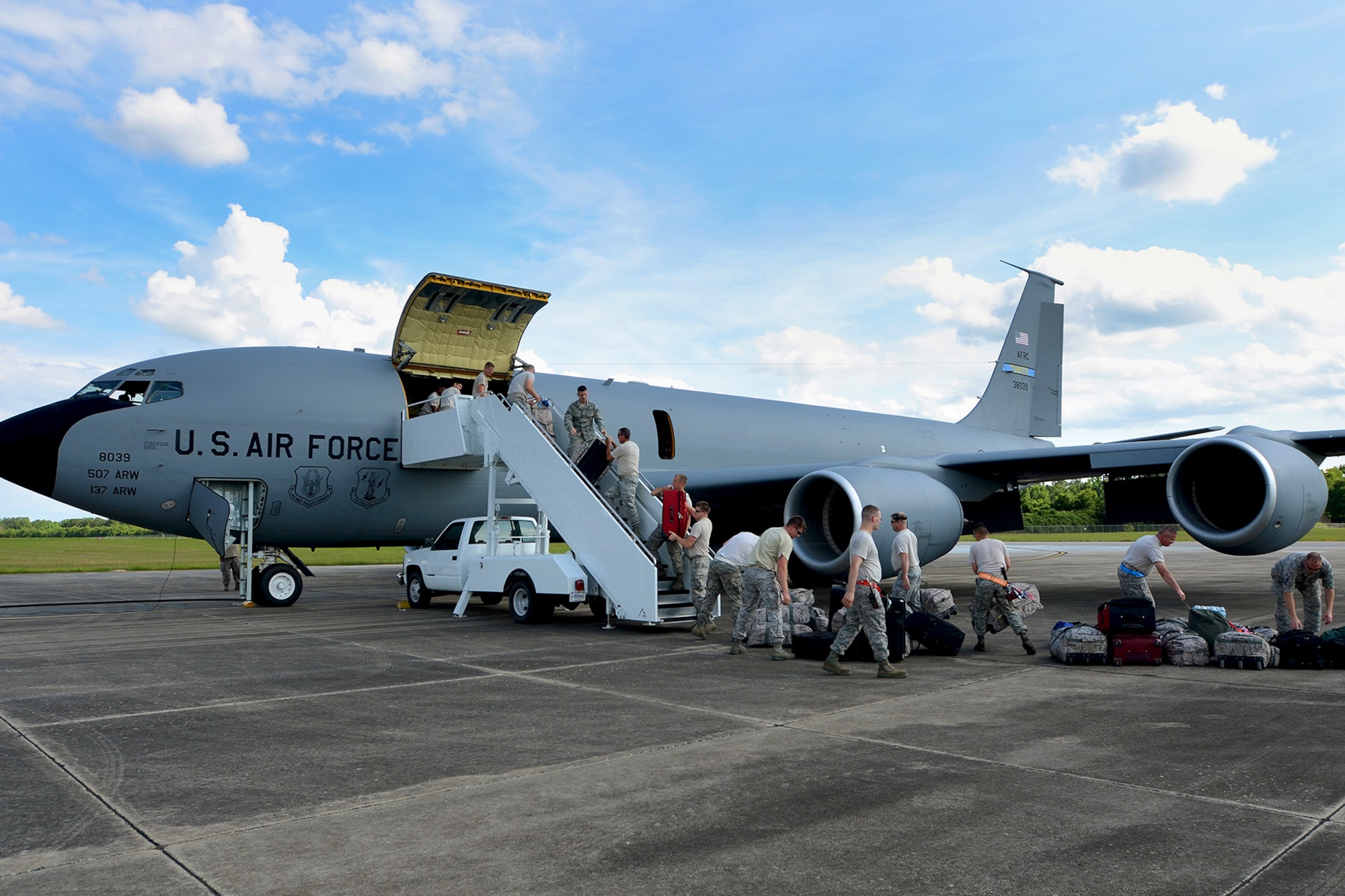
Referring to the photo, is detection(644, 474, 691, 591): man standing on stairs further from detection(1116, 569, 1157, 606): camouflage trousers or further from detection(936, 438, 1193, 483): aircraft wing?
detection(936, 438, 1193, 483): aircraft wing

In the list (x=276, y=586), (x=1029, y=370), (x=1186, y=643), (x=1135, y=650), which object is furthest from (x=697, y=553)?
(x=1029, y=370)

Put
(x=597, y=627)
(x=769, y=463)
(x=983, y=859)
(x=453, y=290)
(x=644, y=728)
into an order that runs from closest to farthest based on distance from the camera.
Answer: (x=983, y=859) → (x=644, y=728) → (x=597, y=627) → (x=453, y=290) → (x=769, y=463)

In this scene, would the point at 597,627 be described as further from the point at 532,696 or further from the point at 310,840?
the point at 310,840

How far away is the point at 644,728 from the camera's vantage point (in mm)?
5637

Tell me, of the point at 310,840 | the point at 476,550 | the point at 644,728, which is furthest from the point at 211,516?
the point at 310,840

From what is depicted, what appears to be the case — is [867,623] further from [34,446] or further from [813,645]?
[34,446]

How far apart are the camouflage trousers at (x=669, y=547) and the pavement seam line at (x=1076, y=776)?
5607mm

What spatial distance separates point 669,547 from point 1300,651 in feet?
21.2

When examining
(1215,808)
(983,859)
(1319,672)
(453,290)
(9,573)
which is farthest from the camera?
(9,573)

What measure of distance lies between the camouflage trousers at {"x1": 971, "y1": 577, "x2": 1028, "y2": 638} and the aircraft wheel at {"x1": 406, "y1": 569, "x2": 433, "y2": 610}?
8.33 m

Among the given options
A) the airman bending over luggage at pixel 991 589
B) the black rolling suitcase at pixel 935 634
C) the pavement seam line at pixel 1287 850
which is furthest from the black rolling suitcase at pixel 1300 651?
the pavement seam line at pixel 1287 850

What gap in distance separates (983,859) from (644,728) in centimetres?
257

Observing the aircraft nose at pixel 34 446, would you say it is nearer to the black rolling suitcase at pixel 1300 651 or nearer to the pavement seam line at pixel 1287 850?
the pavement seam line at pixel 1287 850

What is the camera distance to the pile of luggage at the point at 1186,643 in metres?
8.06
